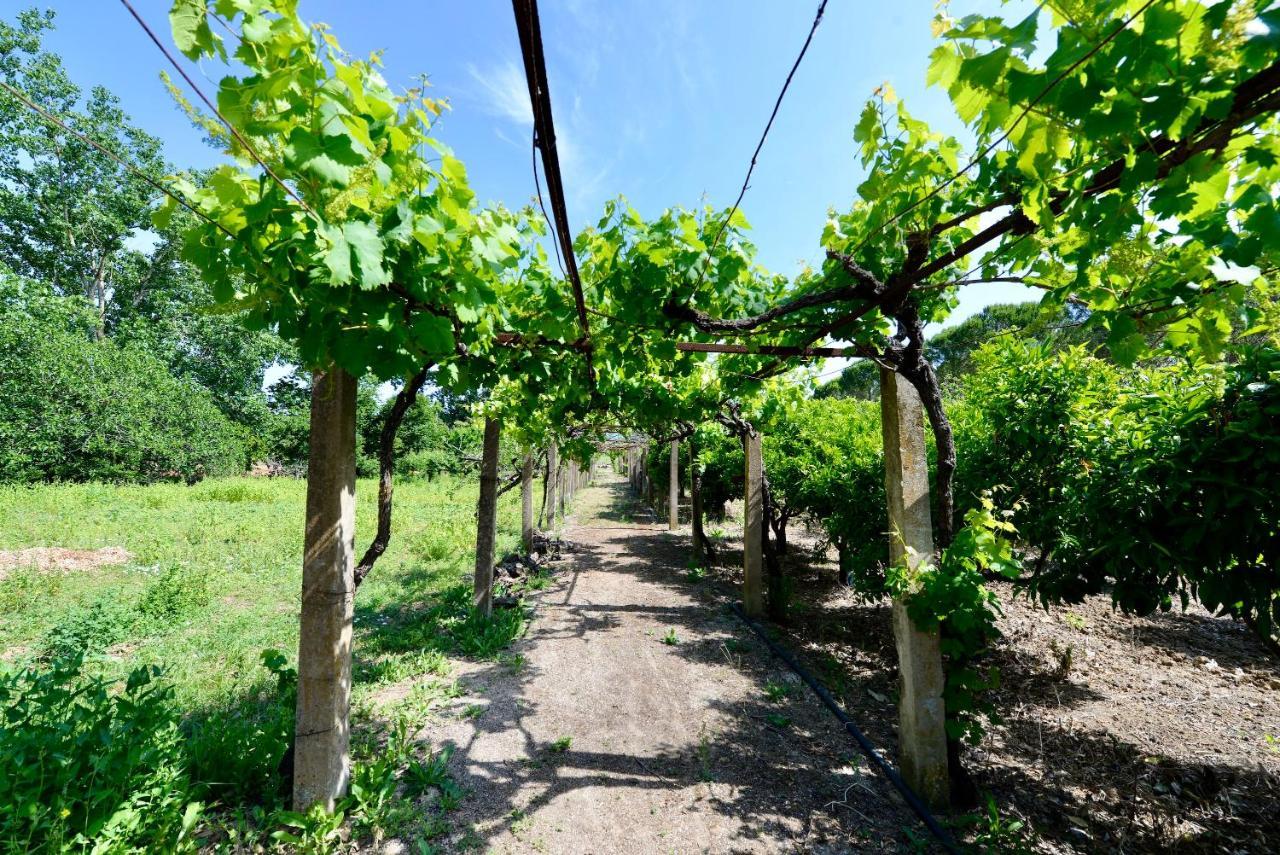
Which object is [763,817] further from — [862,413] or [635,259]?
[862,413]

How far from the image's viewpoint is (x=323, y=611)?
2562 mm

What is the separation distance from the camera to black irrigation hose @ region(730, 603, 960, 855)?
273cm

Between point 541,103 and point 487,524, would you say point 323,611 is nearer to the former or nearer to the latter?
point 541,103

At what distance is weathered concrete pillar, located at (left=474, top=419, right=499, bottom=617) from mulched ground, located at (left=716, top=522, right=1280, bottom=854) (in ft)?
12.0

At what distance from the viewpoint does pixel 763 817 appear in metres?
2.93

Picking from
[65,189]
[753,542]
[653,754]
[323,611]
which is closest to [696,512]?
[753,542]

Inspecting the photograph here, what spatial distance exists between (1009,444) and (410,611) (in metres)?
6.95

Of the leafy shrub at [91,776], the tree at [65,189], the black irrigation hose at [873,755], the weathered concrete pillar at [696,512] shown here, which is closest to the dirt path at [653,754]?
the black irrigation hose at [873,755]

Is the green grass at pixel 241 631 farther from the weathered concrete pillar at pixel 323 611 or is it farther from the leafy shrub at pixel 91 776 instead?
the weathered concrete pillar at pixel 323 611

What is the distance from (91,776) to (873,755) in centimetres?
433

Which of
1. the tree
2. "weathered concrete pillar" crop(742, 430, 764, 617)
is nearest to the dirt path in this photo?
"weathered concrete pillar" crop(742, 430, 764, 617)

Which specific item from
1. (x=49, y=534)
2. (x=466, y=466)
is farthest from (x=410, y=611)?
(x=466, y=466)

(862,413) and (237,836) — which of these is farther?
(862,413)

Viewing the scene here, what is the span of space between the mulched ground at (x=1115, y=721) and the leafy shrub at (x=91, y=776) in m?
4.34
